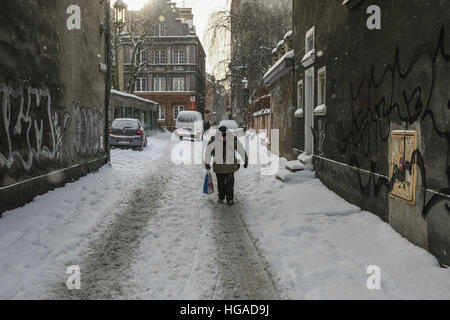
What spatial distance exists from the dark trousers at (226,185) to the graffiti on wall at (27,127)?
374cm

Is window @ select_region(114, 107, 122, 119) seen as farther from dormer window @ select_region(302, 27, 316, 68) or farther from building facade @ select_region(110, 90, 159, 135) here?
dormer window @ select_region(302, 27, 316, 68)

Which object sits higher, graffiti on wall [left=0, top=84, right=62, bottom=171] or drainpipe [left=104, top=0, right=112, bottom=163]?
drainpipe [left=104, top=0, right=112, bottom=163]

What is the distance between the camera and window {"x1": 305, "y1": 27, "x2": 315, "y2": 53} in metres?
11.4

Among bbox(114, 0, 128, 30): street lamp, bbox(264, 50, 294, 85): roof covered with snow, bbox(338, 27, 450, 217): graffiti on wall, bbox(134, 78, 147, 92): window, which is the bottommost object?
bbox(338, 27, 450, 217): graffiti on wall

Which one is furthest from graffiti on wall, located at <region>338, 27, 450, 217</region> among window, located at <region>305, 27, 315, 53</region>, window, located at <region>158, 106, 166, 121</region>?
window, located at <region>158, 106, 166, 121</region>

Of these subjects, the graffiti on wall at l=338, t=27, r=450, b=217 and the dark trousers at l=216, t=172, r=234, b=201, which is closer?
the graffiti on wall at l=338, t=27, r=450, b=217

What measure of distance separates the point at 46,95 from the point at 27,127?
1238 millimetres

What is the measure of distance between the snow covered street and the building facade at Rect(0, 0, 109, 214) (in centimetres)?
69

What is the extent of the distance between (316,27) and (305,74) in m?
1.57

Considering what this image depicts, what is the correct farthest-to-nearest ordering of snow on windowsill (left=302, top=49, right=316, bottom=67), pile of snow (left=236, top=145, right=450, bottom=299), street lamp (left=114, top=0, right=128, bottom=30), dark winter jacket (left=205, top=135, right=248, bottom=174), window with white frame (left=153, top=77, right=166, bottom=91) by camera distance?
window with white frame (left=153, top=77, right=166, bottom=91) < street lamp (left=114, top=0, right=128, bottom=30) < snow on windowsill (left=302, top=49, right=316, bottom=67) < dark winter jacket (left=205, top=135, right=248, bottom=174) < pile of snow (left=236, top=145, right=450, bottom=299)

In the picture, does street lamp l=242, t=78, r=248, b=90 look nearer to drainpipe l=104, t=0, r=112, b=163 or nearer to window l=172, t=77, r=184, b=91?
drainpipe l=104, t=0, r=112, b=163

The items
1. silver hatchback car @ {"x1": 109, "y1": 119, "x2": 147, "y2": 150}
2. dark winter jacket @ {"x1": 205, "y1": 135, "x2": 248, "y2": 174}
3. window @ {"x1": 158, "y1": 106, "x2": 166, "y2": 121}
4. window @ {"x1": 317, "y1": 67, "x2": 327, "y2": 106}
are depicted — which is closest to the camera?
dark winter jacket @ {"x1": 205, "y1": 135, "x2": 248, "y2": 174}

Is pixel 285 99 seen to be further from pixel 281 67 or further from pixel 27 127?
pixel 27 127
